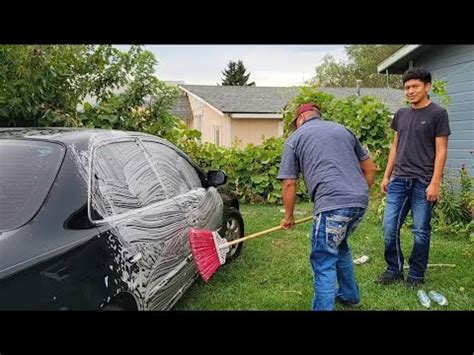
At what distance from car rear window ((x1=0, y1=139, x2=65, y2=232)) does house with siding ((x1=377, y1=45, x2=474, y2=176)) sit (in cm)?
493

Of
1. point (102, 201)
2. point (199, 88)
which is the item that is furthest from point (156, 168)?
point (199, 88)

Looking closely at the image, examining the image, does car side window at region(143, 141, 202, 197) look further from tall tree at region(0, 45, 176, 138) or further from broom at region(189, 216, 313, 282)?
tall tree at region(0, 45, 176, 138)

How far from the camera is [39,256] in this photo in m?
1.77

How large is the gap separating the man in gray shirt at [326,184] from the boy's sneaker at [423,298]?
3.02 feet

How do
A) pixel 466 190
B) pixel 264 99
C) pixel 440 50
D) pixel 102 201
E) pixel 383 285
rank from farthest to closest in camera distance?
pixel 264 99
pixel 440 50
pixel 466 190
pixel 383 285
pixel 102 201

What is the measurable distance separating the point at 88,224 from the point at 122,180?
0.54 metres

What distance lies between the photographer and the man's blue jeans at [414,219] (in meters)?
3.45

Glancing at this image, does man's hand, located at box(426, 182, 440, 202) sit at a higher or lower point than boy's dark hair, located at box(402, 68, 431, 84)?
lower

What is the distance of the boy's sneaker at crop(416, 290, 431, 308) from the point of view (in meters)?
3.34

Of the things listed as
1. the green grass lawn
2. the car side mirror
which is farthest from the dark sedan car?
the car side mirror

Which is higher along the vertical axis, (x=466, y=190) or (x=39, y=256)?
(x=39, y=256)
